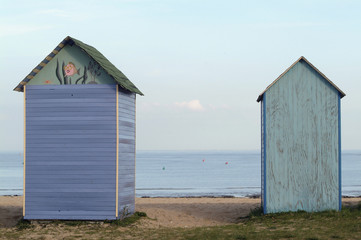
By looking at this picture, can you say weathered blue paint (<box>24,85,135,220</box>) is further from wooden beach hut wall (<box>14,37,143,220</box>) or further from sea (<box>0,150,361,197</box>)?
sea (<box>0,150,361,197</box>)

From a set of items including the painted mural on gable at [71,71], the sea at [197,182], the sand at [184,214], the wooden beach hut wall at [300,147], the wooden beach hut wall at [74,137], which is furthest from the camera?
the sea at [197,182]

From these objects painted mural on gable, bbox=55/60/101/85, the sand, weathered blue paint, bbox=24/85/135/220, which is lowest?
the sand

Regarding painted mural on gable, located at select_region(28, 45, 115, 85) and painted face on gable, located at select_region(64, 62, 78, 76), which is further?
painted face on gable, located at select_region(64, 62, 78, 76)

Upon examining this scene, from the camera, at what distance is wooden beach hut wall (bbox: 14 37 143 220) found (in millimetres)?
17672

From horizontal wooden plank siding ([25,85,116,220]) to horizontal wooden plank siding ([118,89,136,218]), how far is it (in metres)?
0.42

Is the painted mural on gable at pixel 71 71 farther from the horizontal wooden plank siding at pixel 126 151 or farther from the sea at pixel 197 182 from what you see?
the sea at pixel 197 182

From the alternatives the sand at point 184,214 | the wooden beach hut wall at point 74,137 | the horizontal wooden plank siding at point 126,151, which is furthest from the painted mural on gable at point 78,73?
the sand at point 184,214

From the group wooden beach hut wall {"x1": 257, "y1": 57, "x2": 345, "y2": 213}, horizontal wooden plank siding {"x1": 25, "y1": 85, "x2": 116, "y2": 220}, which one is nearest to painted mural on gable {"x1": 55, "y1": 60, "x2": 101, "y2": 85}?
horizontal wooden plank siding {"x1": 25, "y1": 85, "x2": 116, "y2": 220}

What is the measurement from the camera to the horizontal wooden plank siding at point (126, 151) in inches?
709

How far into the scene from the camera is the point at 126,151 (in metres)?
18.5

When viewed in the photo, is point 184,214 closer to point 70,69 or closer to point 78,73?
point 78,73

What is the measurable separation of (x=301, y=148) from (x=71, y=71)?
8.13 metres

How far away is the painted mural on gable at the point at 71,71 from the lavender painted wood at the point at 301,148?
5.70m

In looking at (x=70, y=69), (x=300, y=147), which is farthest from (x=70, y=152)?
(x=300, y=147)
